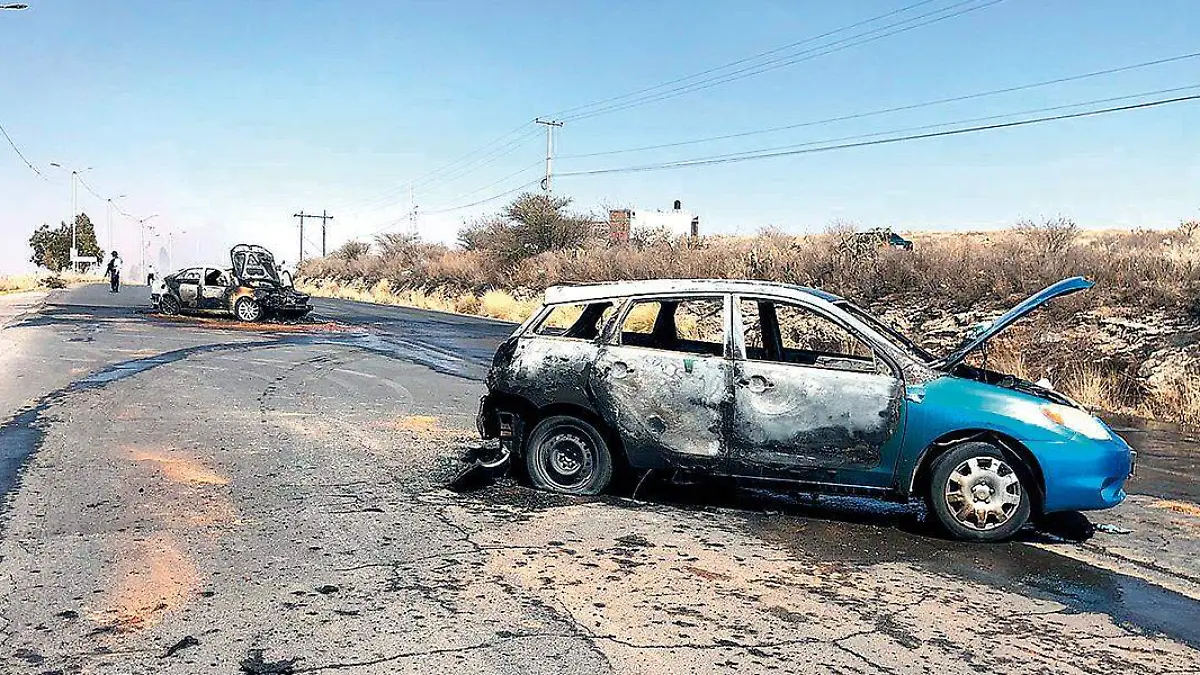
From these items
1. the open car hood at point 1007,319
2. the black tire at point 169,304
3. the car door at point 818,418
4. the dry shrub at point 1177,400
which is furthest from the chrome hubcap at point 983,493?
the black tire at point 169,304

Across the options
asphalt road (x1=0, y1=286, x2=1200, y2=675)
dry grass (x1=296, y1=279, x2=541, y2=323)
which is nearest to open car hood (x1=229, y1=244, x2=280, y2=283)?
dry grass (x1=296, y1=279, x2=541, y2=323)

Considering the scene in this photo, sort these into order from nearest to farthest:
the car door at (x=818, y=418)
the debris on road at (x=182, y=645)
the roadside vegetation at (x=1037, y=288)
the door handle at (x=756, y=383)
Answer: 1. the debris on road at (x=182, y=645)
2. the car door at (x=818, y=418)
3. the door handle at (x=756, y=383)
4. the roadside vegetation at (x=1037, y=288)

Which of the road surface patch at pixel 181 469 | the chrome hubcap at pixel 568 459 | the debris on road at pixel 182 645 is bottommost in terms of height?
the debris on road at pixel 182 645

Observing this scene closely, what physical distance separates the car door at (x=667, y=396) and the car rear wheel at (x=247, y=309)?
72.1 ft

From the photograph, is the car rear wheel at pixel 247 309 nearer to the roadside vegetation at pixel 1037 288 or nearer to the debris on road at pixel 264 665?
the roadside vegetation at pixel 1037 288

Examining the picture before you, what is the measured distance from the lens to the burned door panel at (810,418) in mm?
6941

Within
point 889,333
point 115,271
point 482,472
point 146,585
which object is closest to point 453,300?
point 115,271

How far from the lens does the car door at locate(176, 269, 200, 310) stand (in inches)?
1114

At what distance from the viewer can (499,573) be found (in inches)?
228

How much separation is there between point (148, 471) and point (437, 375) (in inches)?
325

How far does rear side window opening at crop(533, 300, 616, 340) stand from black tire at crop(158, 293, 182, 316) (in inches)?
919

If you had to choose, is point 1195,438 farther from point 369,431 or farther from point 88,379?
point 88,379

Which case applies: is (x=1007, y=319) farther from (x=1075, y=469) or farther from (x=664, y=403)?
(x=664, y=403)

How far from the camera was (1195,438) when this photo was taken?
12.1 metres
